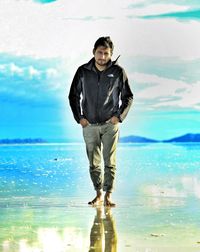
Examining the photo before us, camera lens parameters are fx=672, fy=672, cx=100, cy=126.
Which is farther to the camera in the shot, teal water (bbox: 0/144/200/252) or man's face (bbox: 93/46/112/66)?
man's face (bbox: 93/46/112/66)

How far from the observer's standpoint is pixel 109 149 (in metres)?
4.79

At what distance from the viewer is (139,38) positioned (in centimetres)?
1436

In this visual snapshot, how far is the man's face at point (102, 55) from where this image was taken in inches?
184

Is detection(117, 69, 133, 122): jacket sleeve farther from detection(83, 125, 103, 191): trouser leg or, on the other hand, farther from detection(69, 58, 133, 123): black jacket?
detection(83, 125, 103, 191): trouser leg

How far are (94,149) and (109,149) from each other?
120 millimetres

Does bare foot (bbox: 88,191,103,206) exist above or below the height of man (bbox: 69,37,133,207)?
below

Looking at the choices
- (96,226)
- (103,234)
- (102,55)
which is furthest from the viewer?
(102,55)

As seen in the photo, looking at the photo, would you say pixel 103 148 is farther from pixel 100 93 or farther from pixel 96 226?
pixel 96 226

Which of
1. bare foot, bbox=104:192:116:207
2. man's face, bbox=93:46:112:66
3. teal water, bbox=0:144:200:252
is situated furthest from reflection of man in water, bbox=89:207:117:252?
man's face, bbox=93:46:112:66

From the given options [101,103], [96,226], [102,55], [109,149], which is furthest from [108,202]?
[102,55]

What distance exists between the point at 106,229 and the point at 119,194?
1.76 m

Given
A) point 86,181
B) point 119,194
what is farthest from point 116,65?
point 86,181

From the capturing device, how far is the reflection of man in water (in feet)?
10.6

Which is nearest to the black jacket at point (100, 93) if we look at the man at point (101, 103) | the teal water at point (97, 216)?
the man at point (101, 103)
